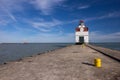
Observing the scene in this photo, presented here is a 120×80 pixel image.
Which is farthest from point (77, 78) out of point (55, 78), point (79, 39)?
point (79, 39)

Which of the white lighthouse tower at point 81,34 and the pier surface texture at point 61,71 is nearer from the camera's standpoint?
the pier surface texture at point 61,71

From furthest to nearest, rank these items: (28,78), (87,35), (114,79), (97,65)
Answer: (87,35) → (97,65) → (28,78) → (114,79)

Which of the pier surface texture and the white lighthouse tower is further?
the white lighthouse tower

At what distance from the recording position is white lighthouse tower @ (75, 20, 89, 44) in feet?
165

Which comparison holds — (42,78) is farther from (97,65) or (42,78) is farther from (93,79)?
(97,65)

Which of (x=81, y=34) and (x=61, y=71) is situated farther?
(x=81, y=34)

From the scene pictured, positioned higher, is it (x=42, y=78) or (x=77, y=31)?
(x=77, y=31)

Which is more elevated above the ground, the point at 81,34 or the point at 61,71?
the point at 81,34

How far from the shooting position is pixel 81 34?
50.2 meters

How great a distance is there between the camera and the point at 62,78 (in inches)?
275

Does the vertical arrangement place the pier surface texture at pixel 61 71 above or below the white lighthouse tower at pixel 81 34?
below

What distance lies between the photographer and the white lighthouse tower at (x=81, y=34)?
50219mm

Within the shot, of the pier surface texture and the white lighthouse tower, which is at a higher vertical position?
the white lighthouse tower

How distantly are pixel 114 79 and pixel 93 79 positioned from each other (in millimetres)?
992
